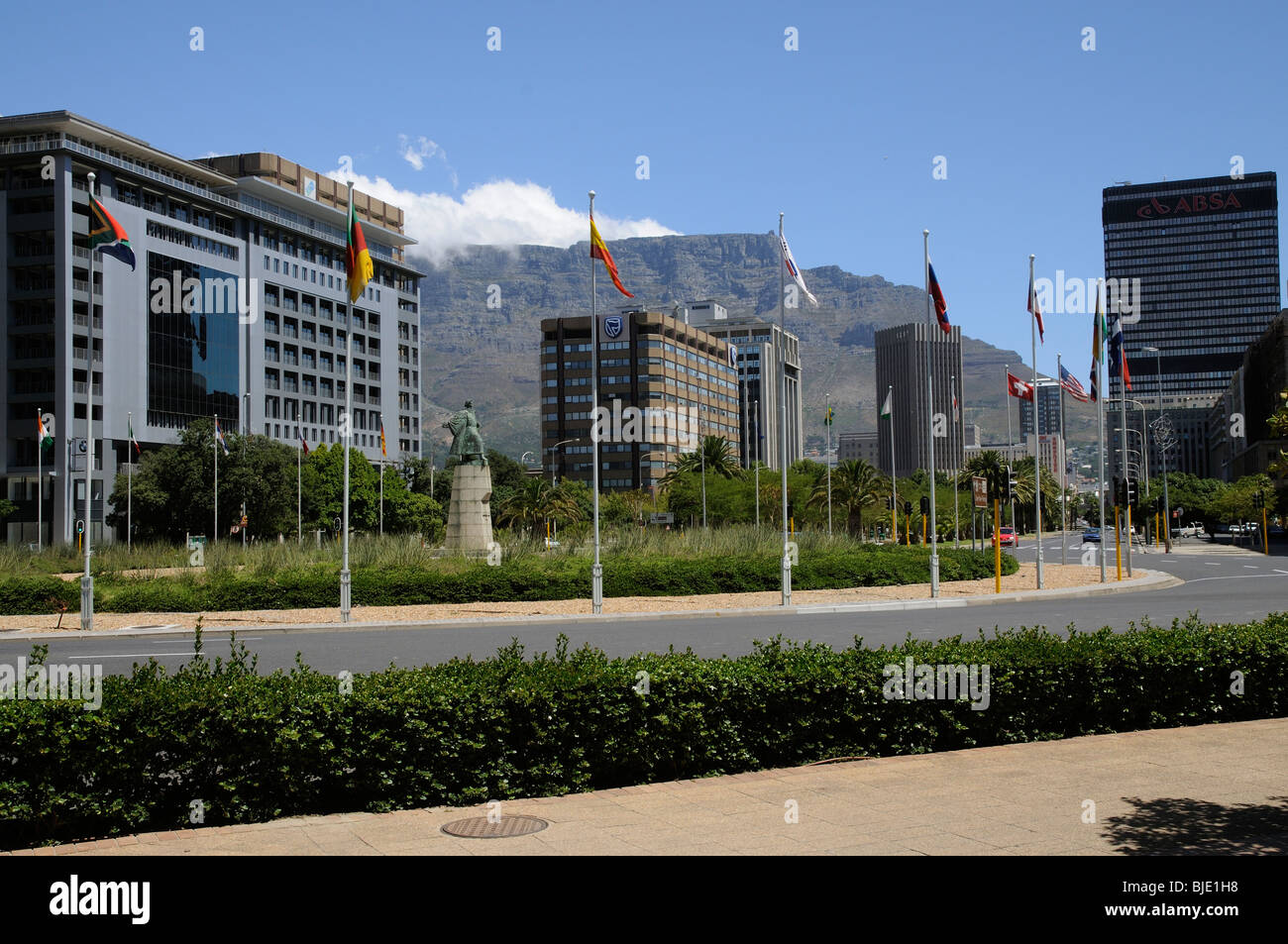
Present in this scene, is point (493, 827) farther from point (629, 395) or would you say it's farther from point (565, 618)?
point (629, 395)

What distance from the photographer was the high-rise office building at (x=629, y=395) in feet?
545

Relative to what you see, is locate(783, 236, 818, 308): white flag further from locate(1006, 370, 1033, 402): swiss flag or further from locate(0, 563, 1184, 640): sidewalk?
locate(1006, 370, 1033, 402): swiss flag

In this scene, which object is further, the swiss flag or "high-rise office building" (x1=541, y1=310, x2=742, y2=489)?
"high-rise office building" (x1=541, y1=310, x2=742, y2=489)

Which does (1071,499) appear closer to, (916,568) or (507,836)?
(916,568)

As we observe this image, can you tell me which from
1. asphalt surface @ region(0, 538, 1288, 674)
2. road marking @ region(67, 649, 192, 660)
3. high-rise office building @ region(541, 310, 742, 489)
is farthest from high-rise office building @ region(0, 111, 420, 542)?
road marking @ region(67, 649, 192, 660)

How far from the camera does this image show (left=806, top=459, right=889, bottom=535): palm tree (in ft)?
244

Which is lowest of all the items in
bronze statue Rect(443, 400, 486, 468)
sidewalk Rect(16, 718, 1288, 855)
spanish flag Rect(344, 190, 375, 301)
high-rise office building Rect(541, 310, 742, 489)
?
sidewalk Rect(16, 718, 1288, 855)

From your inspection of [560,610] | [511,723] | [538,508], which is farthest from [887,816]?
[538,508]

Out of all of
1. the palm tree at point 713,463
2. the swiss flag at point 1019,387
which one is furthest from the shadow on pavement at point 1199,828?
the palm tree at point 713,463

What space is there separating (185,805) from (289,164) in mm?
131951

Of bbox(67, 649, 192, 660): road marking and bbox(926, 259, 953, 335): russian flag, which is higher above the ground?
bbox(926, 259, 953, 335): russian flag

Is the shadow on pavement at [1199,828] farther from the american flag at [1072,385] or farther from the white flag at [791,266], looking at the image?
the american flag at [1072,385]

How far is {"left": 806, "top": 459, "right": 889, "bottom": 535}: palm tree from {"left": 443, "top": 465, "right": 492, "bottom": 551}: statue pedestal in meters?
38.6
